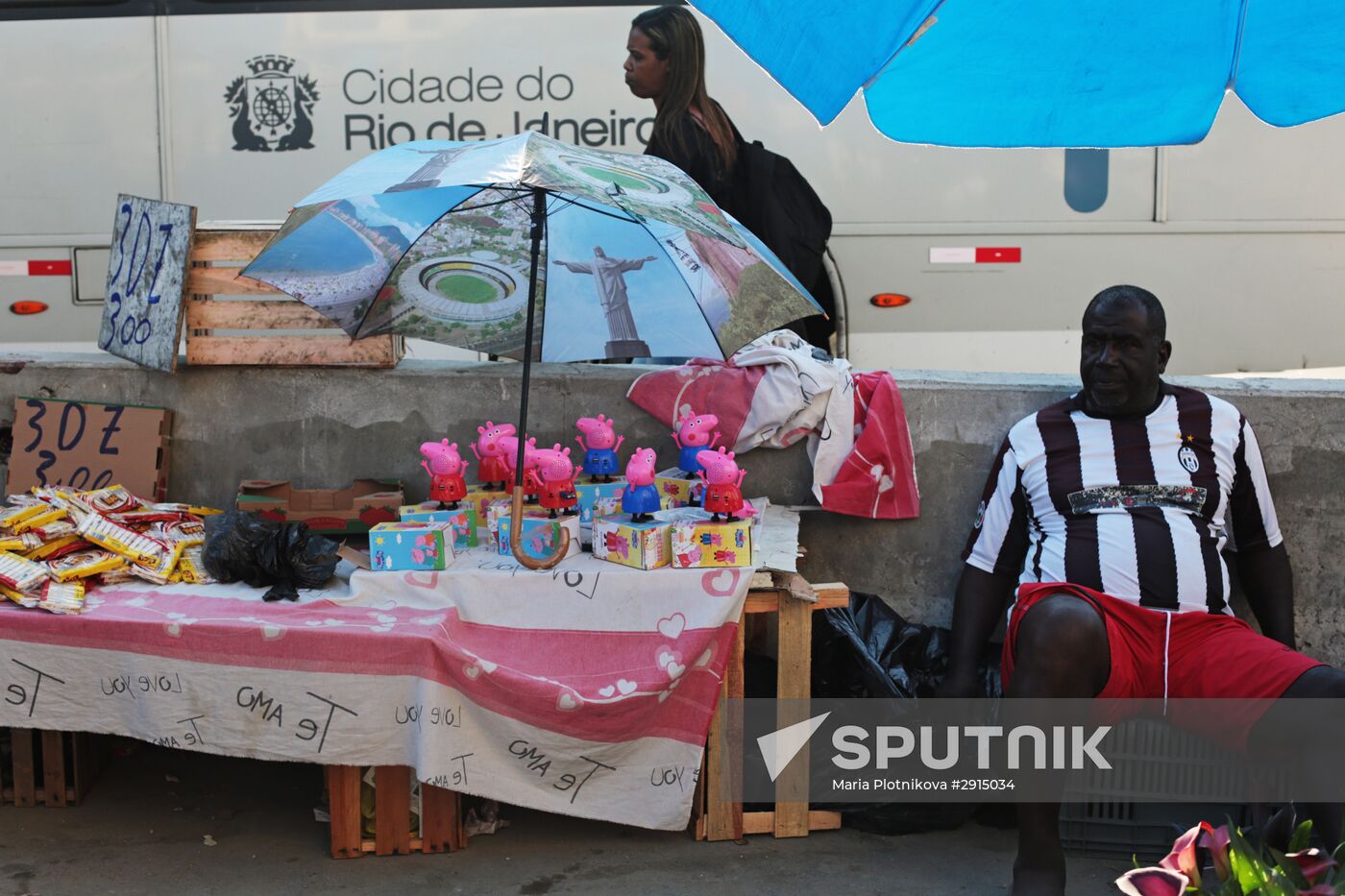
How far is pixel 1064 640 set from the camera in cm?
309

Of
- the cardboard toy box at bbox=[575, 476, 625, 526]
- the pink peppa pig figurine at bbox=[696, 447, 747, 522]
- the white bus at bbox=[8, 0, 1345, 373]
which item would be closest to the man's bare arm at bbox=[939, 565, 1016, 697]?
the pink peppa pig figurine at bbox=[696, 447, 747, 522]

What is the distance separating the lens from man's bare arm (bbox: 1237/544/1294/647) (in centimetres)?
361

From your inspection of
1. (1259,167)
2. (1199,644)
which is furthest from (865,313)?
(1199,644)

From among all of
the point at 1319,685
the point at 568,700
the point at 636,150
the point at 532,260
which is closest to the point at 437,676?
the point at 568,700

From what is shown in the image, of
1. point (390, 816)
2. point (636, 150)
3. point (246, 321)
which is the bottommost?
point (390, 816)

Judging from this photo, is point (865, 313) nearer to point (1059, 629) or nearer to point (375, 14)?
point (375, 14)

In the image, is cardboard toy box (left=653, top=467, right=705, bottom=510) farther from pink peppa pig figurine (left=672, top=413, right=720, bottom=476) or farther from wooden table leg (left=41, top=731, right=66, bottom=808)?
wooden table leg (left=41, top=731, right=66, bottom=808)

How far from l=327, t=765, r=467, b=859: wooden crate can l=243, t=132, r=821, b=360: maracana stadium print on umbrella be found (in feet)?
4.26

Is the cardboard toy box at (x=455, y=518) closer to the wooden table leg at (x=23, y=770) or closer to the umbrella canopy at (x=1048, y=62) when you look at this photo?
the wooden table leg at (x=23, y=770)

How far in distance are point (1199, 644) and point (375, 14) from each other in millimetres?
4860

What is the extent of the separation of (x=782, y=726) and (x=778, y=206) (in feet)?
7.08

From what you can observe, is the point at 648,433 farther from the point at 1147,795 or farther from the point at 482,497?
the point at 1147,795

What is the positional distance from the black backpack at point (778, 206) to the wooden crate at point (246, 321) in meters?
1.49

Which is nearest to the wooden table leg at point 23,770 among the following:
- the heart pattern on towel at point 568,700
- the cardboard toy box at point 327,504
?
the cardboard toy box at point 327,504
